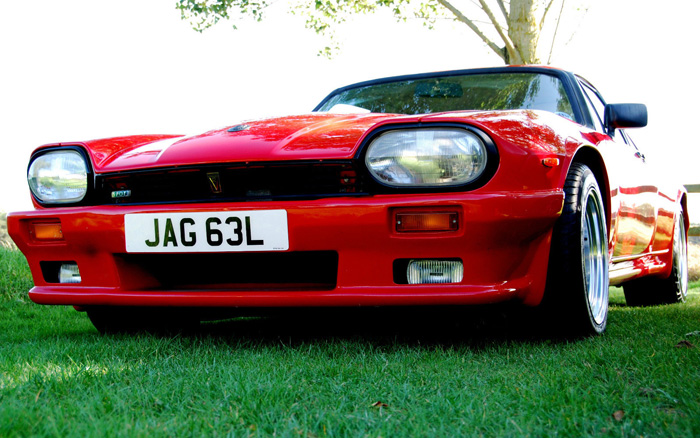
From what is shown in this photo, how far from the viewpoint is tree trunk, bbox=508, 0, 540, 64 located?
412 inches

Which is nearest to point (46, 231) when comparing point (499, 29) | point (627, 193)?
point (627, 193)

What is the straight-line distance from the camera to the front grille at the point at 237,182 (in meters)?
2.44

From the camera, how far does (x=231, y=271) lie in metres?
2.66

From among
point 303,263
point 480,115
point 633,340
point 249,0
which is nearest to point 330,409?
point 303,263

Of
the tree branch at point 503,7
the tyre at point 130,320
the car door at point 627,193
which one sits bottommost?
the tyre at point 130,320

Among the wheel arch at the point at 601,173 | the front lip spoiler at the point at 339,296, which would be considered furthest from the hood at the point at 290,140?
the front lip spoiler at the point at 339,296

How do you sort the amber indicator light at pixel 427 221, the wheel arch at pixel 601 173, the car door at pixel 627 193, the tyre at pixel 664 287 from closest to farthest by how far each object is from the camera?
the amber indicator light at pixel 427 221 → the wheel arch at pixel 601 173 → the car door at pixel 627 193 → the tyre at pixel 664 287

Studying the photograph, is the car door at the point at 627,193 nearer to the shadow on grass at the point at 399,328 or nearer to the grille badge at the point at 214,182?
the shadow on grass at the point at 399,328

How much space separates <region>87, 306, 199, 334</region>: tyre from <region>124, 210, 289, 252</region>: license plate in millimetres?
436

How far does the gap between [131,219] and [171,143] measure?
0.39 metres

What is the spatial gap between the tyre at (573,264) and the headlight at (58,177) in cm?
171

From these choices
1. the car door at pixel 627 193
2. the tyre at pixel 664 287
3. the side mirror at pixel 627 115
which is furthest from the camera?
the tyre at pixel 664 287

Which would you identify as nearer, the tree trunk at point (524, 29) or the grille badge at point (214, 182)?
the grille badge at point (214, 182)

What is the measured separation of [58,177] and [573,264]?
192 centimetres
